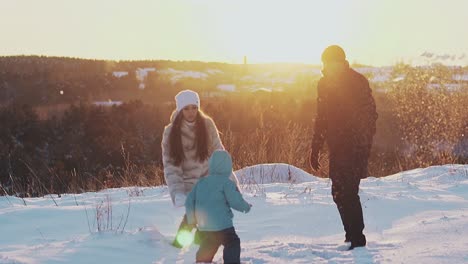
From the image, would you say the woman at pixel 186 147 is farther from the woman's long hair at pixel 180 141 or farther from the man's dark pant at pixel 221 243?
the man's dark pant at pixel 221 243

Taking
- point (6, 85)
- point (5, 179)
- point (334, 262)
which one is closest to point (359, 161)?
point (334, 262)

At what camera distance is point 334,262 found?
4.73 m

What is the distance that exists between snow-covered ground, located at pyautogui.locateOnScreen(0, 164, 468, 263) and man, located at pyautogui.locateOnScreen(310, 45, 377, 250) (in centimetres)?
36

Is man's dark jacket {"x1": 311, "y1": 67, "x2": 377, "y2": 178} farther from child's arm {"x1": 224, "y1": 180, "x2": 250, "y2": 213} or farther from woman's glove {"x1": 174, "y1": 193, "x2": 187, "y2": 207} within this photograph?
woman's glove {"x1": 174, "y1": 193, "x2": 187, "y2": 207}

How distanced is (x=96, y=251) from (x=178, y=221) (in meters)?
2.08

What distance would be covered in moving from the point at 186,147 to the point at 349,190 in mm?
1521

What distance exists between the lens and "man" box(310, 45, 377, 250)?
5.20 m

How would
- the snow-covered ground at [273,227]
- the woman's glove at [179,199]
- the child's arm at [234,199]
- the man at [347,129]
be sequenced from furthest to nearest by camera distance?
the man at [347,129] → the woman's glove at [179,199] → the snow-covered ground at [273,227] → the child's arm at [234,199]

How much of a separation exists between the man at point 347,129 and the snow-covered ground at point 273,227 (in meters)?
0.36

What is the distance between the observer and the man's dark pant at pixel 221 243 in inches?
173

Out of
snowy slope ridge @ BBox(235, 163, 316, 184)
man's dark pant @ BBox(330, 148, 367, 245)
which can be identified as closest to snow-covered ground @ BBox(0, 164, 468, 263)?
man's dark pant @ BBox(330, 148, 367, 245)

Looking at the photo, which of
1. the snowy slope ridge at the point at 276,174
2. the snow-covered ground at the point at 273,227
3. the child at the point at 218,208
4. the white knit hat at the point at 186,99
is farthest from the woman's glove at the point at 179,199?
the snowy slope ridge at the point at 276,174

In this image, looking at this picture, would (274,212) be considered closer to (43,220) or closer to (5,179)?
(43,220)

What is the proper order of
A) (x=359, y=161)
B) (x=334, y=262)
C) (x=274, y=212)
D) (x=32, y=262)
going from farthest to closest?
(x=274, y=212) → (x=359, y=161) → (x=334, y=262) → (x=32, y=262)
